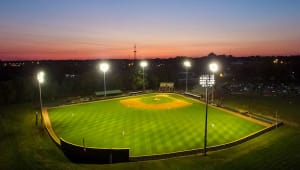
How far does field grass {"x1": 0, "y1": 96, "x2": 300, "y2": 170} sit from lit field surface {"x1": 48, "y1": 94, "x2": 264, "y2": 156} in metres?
1.97

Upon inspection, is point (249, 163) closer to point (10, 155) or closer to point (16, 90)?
point (10, 155)

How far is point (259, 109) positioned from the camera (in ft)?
107

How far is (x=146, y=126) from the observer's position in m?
24.6

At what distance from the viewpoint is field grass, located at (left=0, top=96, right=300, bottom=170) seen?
1445 cm

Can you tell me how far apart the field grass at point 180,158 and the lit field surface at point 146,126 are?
1.97 m

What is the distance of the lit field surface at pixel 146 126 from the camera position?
19781 millimetres

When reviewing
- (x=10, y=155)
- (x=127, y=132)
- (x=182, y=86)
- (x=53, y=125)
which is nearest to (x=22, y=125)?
(x=53, y=125)

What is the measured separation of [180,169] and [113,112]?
17.9 m

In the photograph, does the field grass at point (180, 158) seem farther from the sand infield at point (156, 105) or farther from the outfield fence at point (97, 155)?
the sand infield at point (156, 105)

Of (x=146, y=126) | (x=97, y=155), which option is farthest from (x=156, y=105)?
(x=97, y=155)

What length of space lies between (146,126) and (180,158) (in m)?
8.47

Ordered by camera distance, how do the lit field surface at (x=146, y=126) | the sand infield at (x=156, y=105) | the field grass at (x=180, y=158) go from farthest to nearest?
1. the sand infield at (x=156, y=105)
2. the lit field surface at (x=146, y=126)
3. the field grass at (x=180, y=158)

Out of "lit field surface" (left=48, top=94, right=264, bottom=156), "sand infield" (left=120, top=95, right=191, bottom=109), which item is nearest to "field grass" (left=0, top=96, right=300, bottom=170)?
"lit field surface" (left=48, top=94, right=264, bottom=156)

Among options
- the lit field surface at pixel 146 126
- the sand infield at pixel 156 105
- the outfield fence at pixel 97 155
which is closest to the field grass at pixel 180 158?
the outfield fence at pixel 97 155
